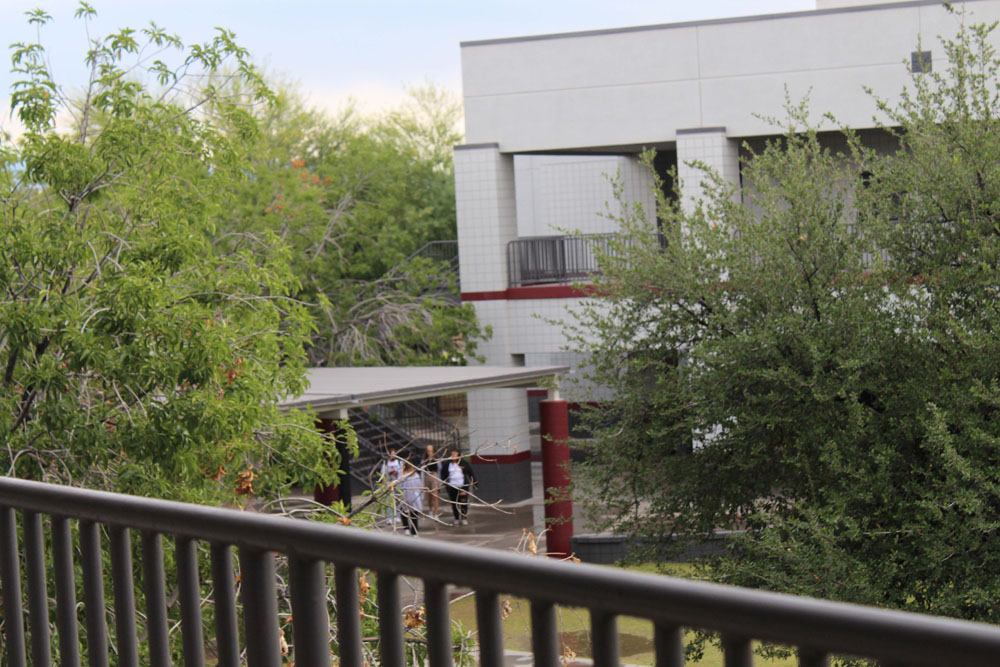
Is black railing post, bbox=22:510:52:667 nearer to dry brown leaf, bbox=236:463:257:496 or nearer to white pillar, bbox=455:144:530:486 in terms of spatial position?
dry brown leaf, bbox=236:463:257:496

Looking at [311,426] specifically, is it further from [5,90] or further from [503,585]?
[503,585]

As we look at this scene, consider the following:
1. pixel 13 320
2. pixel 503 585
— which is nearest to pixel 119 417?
pixel 13 320

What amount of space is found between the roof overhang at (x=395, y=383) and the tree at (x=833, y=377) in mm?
3799

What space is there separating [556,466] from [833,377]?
9.54 m

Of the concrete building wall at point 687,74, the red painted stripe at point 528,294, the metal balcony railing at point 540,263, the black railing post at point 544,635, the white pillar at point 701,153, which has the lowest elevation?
the black railing post at point 544,635

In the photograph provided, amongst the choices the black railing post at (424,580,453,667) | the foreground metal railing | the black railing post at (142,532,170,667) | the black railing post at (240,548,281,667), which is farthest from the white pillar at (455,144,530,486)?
the black railing post at (424,580,453,667)

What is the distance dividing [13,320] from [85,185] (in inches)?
67.4

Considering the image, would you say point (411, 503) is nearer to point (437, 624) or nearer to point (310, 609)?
point (310, 609)

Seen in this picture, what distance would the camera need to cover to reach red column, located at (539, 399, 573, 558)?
69.0 ft

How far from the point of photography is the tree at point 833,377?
12531 millimetres

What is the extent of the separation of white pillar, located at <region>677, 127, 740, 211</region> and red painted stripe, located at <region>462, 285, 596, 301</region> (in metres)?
3.51

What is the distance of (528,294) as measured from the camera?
93.2ft

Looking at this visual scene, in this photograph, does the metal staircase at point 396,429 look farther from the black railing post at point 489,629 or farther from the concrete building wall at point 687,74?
the black railing post at point 489,629

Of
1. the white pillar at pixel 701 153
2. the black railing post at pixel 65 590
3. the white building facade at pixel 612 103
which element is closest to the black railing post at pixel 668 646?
the black railing post at pixel 65 590
